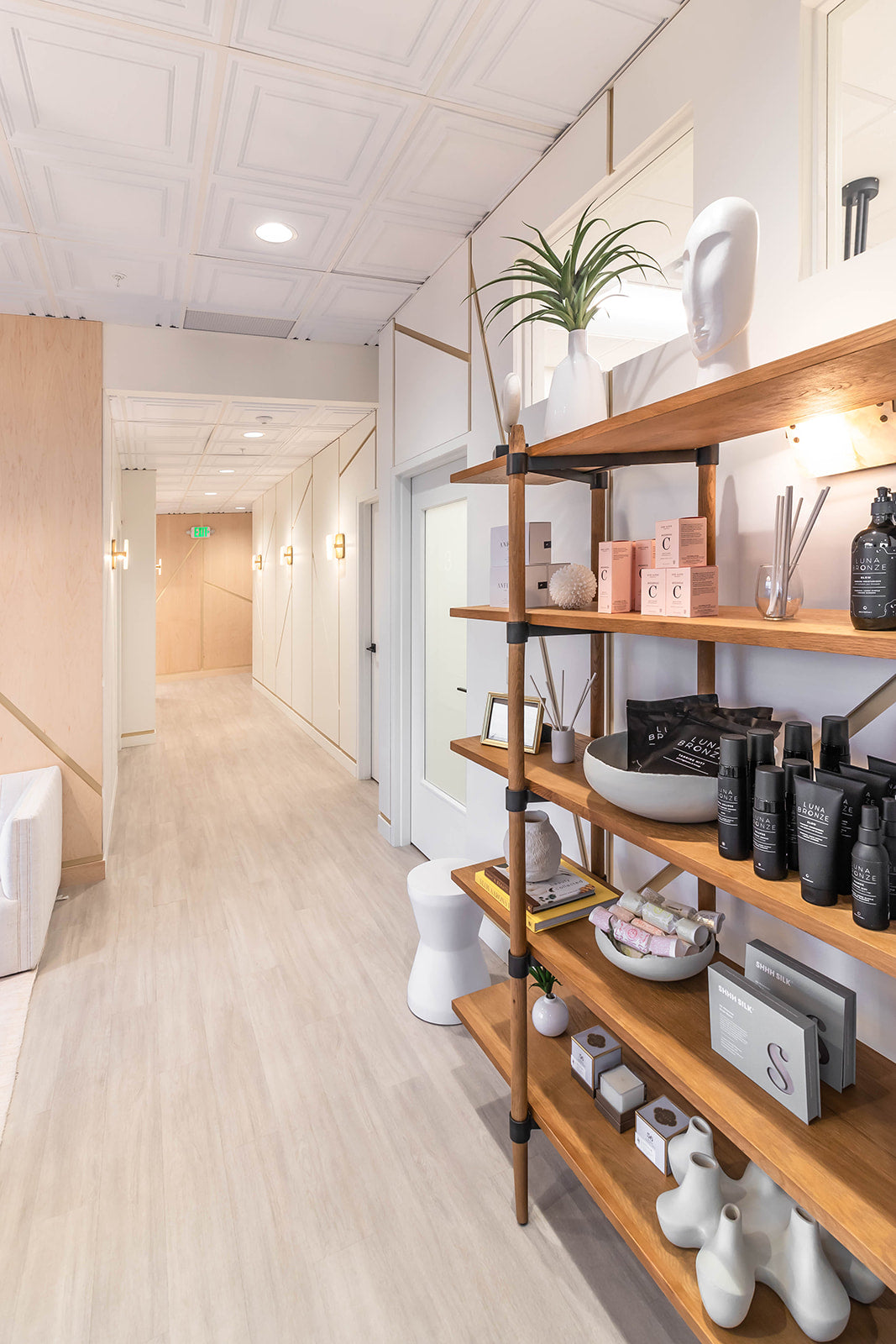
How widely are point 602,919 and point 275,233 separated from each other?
2.70m

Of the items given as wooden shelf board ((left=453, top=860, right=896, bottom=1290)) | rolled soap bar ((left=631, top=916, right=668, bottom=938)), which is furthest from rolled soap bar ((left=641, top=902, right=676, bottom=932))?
wooden shelf board ((left=453, top=860, right=896, bottom=1290))

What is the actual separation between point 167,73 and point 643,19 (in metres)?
1.20

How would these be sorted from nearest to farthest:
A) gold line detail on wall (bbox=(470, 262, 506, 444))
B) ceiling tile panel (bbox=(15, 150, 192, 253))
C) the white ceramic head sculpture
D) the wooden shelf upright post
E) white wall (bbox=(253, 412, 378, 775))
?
the white ceramic head sculpture
the wooden shelf upright post
ceiling tile panel (bbox=(15, 150, 192, 253))
gold line detail on wall (bbox=(470, 262, 506, 444))
white wall (bbox=(253, 412, 378, 775))

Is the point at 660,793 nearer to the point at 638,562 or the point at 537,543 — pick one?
the point at 638,562

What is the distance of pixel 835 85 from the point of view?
129cm

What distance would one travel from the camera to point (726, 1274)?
109cm

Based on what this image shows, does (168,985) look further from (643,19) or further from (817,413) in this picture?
(643,19)

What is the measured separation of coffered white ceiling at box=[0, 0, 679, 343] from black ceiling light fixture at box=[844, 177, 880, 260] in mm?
784

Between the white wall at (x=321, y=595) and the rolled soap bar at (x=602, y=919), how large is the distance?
3.49 metres

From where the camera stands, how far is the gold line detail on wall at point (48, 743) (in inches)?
136

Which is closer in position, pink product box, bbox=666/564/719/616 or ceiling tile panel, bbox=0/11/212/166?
pink product box, bbox=666/564/719/616

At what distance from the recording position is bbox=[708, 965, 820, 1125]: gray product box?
102 cm

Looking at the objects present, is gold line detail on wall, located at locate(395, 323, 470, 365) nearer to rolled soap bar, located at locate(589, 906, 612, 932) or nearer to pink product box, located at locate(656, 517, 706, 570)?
pink product box, located at locate(656, 517, 706, 570)

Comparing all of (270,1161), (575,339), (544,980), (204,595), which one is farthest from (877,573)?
(204,595)
